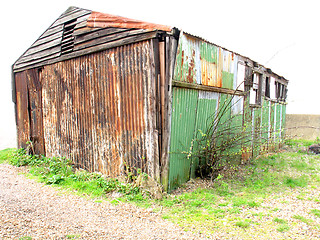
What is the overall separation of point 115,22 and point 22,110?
6717 mm

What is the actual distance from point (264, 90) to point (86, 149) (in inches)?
313

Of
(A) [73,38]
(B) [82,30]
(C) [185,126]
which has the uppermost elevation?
(B) [82,30]

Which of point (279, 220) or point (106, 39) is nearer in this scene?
point (279, 220)

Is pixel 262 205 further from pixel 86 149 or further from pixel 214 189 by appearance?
pixel 86 149

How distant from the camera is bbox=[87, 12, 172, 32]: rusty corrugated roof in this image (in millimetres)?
5479

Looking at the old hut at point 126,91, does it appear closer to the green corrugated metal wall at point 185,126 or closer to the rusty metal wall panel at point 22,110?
the green corrugated metal wall at point 185,126

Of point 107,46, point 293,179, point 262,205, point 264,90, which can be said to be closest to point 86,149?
point 107,46

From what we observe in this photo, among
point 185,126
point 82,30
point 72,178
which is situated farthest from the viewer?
point 82,30

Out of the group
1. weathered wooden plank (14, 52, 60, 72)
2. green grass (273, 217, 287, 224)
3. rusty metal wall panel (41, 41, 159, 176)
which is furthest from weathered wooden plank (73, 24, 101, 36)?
green grass (273, 217, 287, 224)

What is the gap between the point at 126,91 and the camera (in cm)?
621

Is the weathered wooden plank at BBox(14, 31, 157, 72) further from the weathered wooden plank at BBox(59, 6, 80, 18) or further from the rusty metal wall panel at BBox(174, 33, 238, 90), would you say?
the weathered wooden plank at BBox(59, 6, 80, 18)

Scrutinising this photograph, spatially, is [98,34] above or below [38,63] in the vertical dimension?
above

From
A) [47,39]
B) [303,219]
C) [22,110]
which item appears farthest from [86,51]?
[303,219]

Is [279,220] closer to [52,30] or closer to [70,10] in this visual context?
[70,10]
